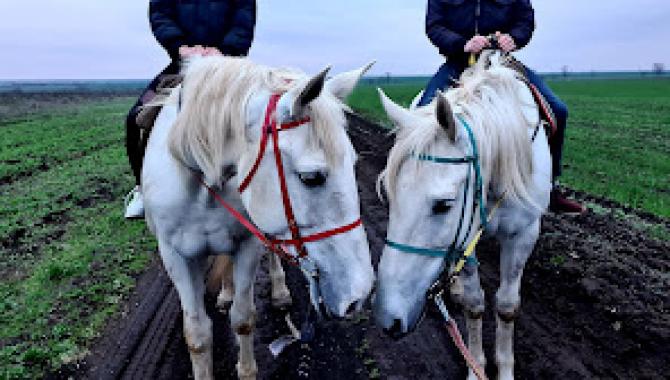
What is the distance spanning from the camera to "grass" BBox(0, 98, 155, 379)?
4.94 metres

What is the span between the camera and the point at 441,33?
16.5 ft

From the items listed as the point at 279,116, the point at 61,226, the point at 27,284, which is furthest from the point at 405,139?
the point at 61,226

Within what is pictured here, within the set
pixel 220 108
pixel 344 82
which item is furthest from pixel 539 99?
pixel 220 108

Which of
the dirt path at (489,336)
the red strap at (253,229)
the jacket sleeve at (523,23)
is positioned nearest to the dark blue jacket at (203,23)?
the dirt path at (489,336)

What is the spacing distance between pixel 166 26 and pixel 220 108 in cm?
194

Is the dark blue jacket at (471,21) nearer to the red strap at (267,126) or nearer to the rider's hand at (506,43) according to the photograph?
the rider's hand at (506,43)

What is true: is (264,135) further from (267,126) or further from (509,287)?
(509,287)

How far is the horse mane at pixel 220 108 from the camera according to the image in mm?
2781

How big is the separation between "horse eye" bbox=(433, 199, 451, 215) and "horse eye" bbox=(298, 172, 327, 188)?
718 mm

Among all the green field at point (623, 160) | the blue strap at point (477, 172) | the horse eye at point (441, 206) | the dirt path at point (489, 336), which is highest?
the blue strap at point (477, 172)

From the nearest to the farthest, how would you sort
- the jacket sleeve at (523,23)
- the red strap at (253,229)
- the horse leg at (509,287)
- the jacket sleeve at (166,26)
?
the red strap at (253,229) < the horse leg at (509,287) < the jacket sleeve at (166,26) < the jacket sleeve at (523,23)

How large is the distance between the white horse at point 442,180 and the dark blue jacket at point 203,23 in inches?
67.2

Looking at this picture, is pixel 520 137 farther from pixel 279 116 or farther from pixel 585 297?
pixel 585 297

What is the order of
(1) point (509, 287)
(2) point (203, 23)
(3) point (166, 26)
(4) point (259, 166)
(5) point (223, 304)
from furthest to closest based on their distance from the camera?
1. (5) point (223, 304)
2. (2) point (203, 23)
3. (3) point (166, 26)
4. (1) point (509, 287)
5. (4) point (259, 166)
